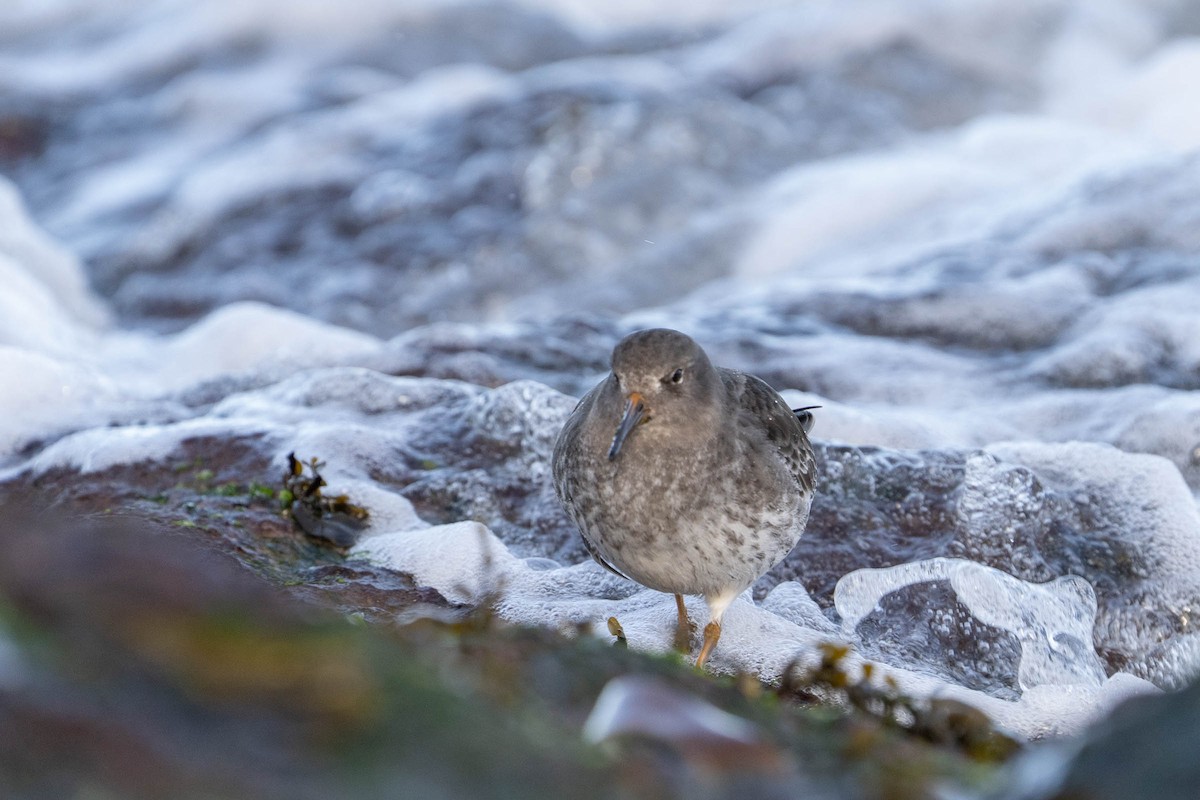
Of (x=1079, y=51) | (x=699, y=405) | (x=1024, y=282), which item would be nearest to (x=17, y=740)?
(x=699, y=405)

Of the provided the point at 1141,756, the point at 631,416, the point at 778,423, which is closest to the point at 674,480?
the point at 631,416

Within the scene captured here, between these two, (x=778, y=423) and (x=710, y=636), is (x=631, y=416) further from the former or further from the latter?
(x=710, y=636)

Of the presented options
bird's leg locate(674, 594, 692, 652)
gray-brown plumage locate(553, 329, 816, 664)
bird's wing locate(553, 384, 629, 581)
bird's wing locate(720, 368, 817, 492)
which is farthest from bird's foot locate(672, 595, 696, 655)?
bird's wing locate(720, 368, 817, 492)

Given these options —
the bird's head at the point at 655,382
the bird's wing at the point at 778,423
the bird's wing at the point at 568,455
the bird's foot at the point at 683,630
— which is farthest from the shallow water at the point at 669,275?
the bird's head at the point at 655,382

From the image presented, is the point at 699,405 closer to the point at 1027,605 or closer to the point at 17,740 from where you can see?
the point at 1027,605

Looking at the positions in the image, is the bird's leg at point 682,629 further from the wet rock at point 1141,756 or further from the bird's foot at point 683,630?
the wet rock at point 1141,756

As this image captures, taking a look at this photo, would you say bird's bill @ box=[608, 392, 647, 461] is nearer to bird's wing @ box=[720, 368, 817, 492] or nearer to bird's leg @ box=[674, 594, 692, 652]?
bird's wing @ box=[720, 368, 817, 492]
